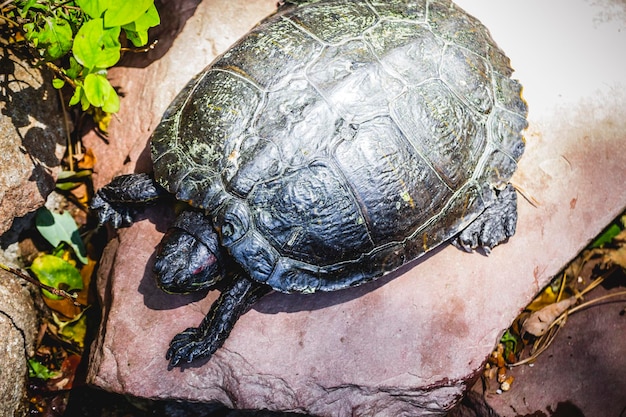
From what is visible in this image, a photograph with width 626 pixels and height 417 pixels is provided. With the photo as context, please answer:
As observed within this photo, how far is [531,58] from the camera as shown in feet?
13.4

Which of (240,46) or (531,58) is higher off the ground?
(240,46)

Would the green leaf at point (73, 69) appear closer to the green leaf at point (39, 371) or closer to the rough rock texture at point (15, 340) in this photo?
the rough rock texture at point (15, 340)

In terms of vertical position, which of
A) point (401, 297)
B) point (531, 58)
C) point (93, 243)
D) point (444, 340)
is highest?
point (531, 58)

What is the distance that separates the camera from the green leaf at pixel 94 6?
273 cm

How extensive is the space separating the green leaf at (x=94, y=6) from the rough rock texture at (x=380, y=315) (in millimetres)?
1119

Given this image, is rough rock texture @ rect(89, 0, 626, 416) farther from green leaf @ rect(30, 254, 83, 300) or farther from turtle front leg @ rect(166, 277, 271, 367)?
green leaf @ rect(30, 254, 83, 300)

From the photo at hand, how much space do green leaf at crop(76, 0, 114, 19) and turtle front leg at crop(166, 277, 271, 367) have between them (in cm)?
167

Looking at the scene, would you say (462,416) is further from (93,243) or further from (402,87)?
(93,243)

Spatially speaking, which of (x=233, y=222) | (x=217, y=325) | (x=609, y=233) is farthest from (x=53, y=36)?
(x=609, y=233)

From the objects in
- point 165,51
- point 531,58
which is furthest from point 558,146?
point 165,51

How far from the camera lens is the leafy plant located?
2.75 metres

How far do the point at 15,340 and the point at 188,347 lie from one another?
1191 mm

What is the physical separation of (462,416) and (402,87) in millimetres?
2477

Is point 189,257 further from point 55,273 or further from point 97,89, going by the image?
point 55,273
